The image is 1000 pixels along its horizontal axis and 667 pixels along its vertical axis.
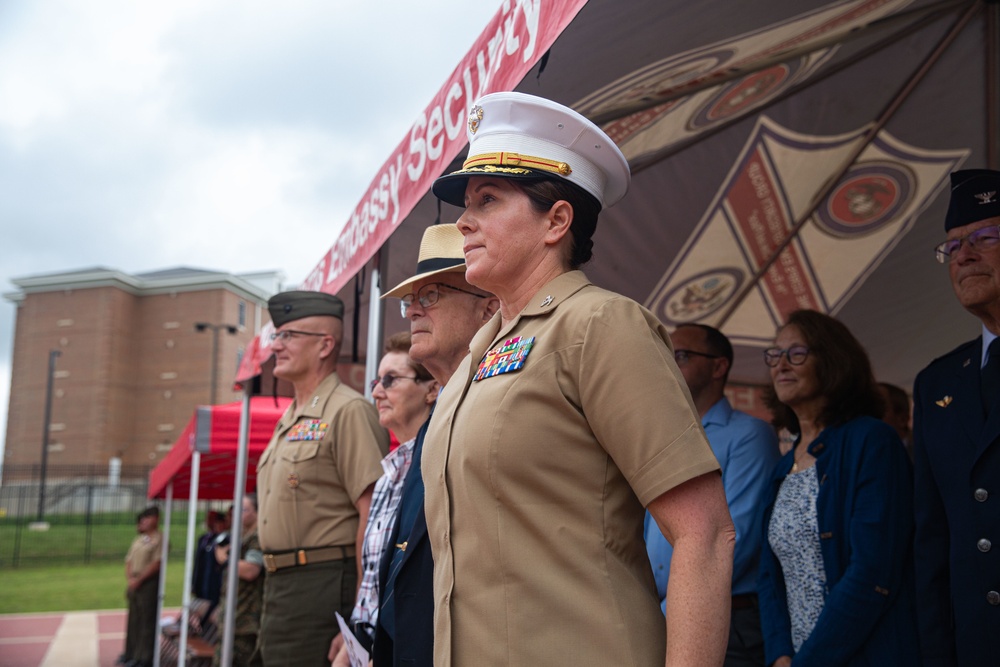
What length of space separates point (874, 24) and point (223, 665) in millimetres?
4392

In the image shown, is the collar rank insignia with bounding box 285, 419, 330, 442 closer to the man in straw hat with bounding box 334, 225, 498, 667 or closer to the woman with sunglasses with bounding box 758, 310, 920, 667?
the man in straw hat with bounding box 334, 225, 498, 667

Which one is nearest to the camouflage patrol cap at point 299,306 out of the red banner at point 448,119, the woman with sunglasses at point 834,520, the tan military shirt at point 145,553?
the red banner at point 448,119

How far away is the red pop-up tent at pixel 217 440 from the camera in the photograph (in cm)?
709

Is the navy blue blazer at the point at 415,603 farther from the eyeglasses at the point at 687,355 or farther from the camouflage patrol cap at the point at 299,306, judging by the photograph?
the camouflage patrol cap at the point at 299,306

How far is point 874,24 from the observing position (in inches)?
143

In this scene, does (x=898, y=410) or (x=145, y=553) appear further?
(x=145, y=553)

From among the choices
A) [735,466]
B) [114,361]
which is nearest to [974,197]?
[735,466]

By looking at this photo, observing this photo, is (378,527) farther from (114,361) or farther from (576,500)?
(114,361)

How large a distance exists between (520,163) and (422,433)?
118 centimetres

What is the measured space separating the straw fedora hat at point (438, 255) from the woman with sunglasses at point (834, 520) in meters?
1.32

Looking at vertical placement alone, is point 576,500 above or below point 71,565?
above

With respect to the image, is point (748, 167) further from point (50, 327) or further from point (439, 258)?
point (50, 327)

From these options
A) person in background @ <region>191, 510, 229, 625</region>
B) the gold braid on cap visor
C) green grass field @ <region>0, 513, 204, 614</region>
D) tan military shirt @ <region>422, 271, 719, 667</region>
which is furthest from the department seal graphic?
green grass field @ <region>0, 513, 204, 614</region>

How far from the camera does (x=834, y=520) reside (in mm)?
2848
